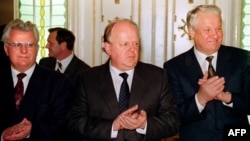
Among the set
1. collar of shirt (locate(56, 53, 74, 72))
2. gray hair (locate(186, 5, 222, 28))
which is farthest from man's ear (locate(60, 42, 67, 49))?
gray hair (locate(186, 5, 222, 28))

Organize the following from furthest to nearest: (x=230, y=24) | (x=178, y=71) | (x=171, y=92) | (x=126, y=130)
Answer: (x=230, y=24) < (x=178, y=71) < (x=171, y=92) < (x=126, y=130)

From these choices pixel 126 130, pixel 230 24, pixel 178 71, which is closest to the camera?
pixel 126 130

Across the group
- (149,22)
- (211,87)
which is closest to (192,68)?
(211,87)

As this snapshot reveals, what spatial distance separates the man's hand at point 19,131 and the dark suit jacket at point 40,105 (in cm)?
9

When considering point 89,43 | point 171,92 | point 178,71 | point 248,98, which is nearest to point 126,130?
point 171,92

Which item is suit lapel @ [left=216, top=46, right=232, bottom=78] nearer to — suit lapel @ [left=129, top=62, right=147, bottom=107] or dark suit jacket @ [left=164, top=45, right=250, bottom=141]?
dark suit jacket @ [left=164, top=45, right=250, bottom=141]

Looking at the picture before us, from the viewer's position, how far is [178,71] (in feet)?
9.74

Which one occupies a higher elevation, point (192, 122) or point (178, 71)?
point (178, 71)

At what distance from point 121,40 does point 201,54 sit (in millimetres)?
622

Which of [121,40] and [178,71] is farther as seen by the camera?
[178,71]

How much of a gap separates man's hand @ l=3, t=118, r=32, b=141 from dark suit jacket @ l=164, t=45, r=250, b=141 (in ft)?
3.19

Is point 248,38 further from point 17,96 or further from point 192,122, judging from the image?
point 17,96

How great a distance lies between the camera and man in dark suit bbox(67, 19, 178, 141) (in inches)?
102

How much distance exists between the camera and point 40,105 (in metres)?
2.84
